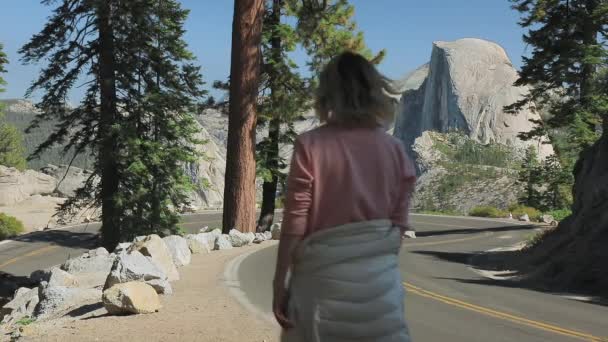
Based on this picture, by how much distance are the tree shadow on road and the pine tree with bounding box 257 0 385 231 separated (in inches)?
384

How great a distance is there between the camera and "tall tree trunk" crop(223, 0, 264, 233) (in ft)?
60.4

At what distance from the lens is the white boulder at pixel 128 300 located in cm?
858

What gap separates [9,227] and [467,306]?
3396cm

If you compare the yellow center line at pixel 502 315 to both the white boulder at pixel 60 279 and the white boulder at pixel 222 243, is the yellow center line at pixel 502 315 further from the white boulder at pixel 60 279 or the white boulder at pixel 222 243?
the white boulder at pixel 222 243

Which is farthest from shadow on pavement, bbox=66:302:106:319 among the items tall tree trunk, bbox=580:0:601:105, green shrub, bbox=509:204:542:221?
green shrub, bbox=509:204:542:221

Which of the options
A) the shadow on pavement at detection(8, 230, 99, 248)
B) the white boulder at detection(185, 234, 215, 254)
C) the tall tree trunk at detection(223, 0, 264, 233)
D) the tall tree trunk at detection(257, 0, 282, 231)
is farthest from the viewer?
the shadow on pavement at detection(8, 230, 99, 248)

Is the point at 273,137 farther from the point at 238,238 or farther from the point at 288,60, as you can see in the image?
the point at 238,238

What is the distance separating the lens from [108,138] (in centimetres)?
2331

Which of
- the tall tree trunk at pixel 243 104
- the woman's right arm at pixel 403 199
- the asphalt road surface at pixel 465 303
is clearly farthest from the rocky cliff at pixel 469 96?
the woman's right arm at pixel 403 199

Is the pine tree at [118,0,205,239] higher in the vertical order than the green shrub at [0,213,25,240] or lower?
higher

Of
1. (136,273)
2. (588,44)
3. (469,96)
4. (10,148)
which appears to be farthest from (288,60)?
(469,96)

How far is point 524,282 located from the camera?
1432 cm

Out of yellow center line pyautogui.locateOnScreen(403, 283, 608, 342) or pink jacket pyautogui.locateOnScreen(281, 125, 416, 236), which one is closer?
pink jacket pyautogui.locateOnScreen(281, 125, 416, 236)

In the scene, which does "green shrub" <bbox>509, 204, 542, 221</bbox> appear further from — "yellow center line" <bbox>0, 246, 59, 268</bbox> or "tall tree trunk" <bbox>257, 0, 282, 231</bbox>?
"yellow center line" <bbox>0, 246, 59, 268</bbox>
